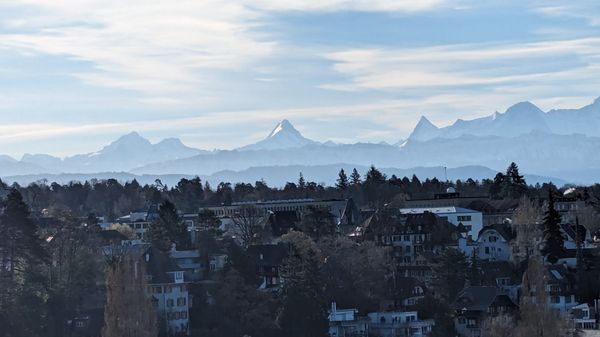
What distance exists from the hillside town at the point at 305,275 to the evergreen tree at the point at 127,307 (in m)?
0.05

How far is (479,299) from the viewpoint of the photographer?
57281mm

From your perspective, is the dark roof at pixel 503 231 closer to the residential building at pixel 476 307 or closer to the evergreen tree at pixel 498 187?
the residential building at pixel 476 307

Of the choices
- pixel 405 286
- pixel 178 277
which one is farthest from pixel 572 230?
pixel 178 277

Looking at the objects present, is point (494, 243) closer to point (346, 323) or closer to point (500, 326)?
point (346, 323)

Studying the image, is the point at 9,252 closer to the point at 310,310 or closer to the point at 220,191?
the point at 310,310

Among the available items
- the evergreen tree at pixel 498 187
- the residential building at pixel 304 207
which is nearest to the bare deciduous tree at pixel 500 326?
the residential building at pixel 304 207

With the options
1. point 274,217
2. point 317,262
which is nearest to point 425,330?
point 317,262

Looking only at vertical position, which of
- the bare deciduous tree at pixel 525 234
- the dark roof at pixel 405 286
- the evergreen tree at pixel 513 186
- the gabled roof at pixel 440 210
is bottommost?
the dark roof at pixel 405 286

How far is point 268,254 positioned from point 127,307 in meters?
15.0

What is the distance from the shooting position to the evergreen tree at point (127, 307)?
45.1 metres

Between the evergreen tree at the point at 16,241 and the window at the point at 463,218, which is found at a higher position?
the window at the point at 463,218

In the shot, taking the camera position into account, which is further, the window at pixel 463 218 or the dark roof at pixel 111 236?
the window at pixel 463 218

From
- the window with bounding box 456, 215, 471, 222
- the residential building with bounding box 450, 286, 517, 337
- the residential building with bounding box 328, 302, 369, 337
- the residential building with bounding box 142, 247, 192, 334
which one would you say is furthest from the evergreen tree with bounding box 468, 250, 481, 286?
the residential building with bounding box 142, 247, 192, 334

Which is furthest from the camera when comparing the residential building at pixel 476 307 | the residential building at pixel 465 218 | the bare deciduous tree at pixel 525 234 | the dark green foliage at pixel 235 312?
the residential building at pixel 465 218
